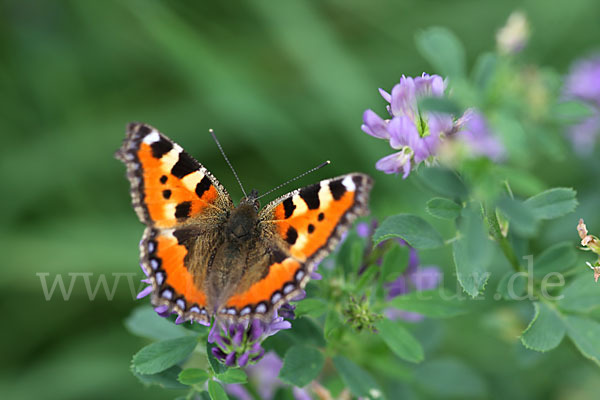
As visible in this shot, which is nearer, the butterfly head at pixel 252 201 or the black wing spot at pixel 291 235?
the black wing spot at pixel 291 235

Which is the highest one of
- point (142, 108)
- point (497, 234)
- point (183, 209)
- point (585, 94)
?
point (142, 108)

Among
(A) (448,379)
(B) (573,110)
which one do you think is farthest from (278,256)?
(B) (573,110)

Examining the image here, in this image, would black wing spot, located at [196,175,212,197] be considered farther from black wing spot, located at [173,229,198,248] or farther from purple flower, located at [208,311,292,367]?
purple flower, located at [208,311,292,367]

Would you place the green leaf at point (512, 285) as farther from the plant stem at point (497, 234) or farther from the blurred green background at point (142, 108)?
the blurred green background at point (142, 108)

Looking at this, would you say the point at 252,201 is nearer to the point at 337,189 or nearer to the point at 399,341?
the point at 337,189

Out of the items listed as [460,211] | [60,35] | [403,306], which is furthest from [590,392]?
[60,35]

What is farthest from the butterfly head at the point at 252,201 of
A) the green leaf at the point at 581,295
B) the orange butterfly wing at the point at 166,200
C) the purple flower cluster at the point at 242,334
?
the green leaf at the point at 581,295

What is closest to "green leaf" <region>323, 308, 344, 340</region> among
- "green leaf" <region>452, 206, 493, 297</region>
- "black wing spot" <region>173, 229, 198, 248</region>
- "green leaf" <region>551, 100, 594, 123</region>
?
"green leaf" <region>452, 206, 493, 297</region>
